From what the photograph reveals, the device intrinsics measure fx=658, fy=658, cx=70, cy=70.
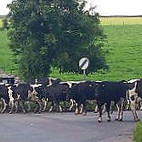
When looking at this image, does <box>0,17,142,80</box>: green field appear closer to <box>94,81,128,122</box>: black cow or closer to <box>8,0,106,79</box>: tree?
<box>8,0,106,79</box>: tree

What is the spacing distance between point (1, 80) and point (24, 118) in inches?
422

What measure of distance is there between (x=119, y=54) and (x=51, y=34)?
3209cm

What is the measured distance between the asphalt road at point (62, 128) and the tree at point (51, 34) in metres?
8.61

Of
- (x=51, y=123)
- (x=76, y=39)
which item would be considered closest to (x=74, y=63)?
(x=76, y=39)

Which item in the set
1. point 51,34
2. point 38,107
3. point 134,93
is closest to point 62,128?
point 134,93

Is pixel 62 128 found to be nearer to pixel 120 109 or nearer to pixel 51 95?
pixel 120 109

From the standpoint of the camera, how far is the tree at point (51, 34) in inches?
1512

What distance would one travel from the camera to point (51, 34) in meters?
38.2

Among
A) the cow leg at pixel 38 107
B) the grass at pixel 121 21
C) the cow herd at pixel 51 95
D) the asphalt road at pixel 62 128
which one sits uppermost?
the grass at pixel 121 21

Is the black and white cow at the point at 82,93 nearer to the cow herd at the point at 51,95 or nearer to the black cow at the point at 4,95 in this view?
the cow herd at the point at 51,95

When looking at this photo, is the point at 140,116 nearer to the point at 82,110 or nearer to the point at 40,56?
the point at 82,110

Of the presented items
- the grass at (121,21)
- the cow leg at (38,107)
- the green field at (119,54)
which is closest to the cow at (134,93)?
the cow leg at (38,107)

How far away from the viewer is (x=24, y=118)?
92.8 ft

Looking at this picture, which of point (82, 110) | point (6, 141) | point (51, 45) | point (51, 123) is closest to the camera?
point (6, 141)
